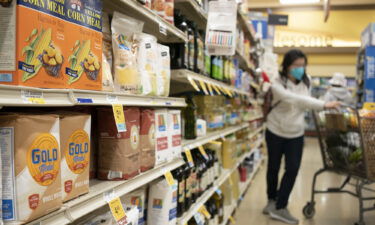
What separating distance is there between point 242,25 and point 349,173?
2.29 meters

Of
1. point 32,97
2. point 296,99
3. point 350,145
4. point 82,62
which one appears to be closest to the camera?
point 32,97

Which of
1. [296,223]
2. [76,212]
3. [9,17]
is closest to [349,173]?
[296,223]

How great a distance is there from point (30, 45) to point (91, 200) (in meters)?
0.54

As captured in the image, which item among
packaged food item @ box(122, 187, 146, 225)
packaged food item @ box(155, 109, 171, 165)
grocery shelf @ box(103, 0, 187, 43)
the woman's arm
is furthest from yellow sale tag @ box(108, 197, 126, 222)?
the woman's arm

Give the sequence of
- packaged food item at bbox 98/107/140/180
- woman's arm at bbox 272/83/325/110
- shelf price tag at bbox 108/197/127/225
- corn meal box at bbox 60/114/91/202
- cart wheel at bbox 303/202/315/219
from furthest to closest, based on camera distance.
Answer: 1. cart wheel at bbox 303/202/315/219
2. woman's arm at bbox 272/83/325/110
3. packaged food item at bbox 98/107/140/180
4. shelf price tag at bbox 108/197/127/225
5. corn meal box at bbox 60/114/91/202

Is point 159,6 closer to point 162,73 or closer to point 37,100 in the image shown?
point 162,73

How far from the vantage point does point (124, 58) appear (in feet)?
4.79

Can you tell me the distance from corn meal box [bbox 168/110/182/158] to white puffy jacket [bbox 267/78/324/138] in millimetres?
1875

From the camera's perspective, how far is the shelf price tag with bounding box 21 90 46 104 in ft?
2.77

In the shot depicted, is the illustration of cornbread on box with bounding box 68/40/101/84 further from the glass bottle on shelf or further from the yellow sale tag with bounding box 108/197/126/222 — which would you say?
the glass bottle on shelf

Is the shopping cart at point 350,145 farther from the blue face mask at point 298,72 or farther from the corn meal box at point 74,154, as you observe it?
the corn meal box at point 74,154

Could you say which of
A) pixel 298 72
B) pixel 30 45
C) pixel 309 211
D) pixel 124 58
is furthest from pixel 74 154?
pixel 309 211

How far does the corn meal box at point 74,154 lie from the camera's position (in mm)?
1084

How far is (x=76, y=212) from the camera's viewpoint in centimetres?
105
